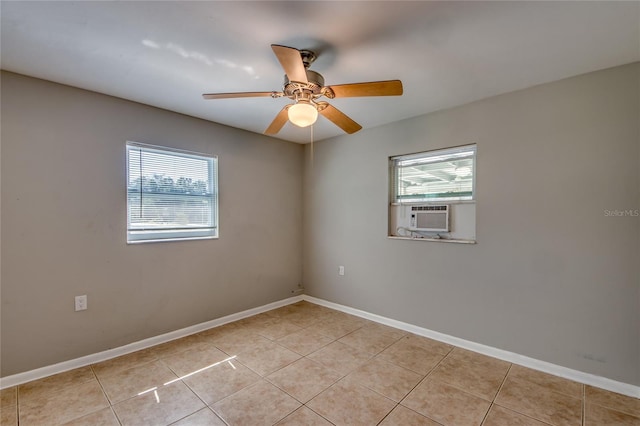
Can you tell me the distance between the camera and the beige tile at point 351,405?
1.81 m

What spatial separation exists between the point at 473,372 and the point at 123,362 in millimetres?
2900

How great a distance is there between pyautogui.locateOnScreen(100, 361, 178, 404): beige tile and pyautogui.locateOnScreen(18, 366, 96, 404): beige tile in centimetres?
18

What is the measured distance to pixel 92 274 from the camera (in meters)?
2.47

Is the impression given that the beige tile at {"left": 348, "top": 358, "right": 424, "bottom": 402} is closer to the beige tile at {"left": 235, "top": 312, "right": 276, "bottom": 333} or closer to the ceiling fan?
the beige tile at {"left": 235, "top": 312, "right": 276, "bottom": 333}

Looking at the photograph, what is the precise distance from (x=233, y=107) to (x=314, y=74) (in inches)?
49.2

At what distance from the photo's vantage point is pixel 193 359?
2.53m

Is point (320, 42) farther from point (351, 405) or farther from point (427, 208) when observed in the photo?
point (351, 405)

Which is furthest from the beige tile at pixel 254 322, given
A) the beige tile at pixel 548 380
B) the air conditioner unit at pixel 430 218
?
the beige tile at pixel 548 380

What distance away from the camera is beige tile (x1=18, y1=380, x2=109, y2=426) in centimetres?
179

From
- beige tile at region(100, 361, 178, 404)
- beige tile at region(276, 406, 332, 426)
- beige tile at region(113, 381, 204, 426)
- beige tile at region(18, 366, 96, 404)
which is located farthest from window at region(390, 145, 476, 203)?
beige tile at region(18, 366, 96, 404)

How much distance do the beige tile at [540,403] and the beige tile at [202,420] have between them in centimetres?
184

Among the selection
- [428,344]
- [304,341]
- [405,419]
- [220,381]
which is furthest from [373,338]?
[220,381]

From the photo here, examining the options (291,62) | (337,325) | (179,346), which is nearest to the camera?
(291,62)

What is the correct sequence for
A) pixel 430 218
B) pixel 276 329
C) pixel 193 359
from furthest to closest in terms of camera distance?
pixel 276 329 → pixel 430 218 → pixel 193 359
